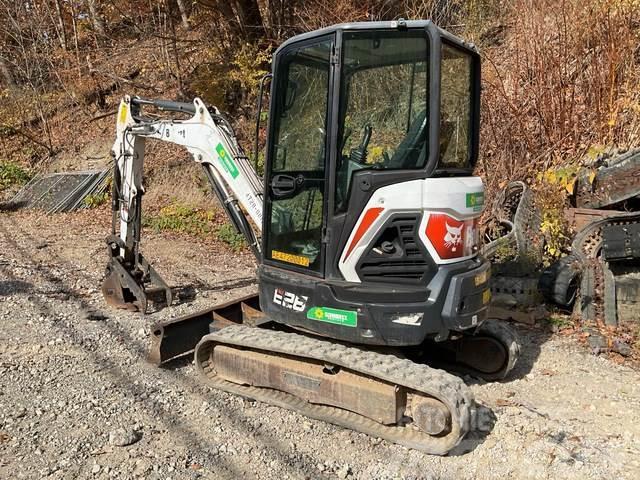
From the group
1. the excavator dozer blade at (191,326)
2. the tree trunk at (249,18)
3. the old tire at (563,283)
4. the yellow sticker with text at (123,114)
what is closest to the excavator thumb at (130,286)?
the yellow sticker with text at (123,114)

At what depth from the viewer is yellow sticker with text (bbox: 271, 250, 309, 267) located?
381 cm

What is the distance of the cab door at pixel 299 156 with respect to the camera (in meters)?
3.59

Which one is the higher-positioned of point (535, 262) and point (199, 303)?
point (535, 262)

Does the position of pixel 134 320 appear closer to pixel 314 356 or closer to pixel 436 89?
pixel 314 356

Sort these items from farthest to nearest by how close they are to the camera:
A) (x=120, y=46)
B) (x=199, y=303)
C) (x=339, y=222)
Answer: (x=120, y=46), (x=199, y=303), (x=339, y=222)

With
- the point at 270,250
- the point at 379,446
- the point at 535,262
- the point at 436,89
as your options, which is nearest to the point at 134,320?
the point at 270,250

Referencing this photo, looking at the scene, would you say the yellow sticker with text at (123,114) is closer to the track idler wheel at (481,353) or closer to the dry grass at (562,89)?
the track idler wheel at (481,353)

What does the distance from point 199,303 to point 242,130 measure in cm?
624

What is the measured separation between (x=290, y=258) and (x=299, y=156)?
670 mm

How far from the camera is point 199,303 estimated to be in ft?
19.9

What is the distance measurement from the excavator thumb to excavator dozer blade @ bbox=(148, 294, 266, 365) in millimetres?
1214

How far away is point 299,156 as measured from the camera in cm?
374

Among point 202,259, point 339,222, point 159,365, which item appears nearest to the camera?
point 339,222

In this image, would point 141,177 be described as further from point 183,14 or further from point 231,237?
point 183,14
